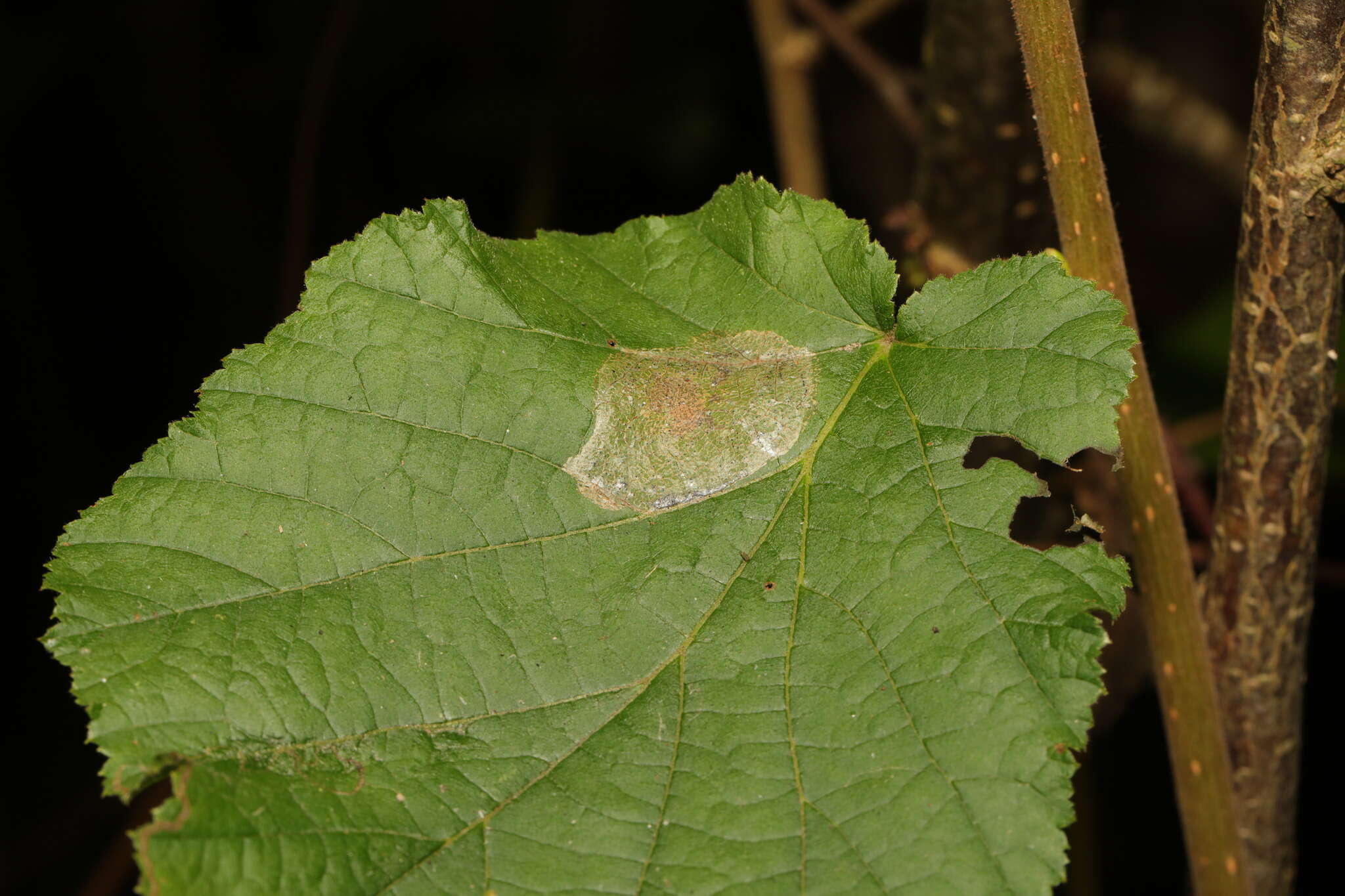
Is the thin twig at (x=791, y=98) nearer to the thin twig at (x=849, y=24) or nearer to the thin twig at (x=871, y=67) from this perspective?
the thin twig at (x=849, y=24)

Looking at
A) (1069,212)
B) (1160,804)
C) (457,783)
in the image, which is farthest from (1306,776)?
(457,783)

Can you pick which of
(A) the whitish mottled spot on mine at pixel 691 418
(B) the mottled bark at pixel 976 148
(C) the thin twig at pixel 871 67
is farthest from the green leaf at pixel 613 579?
(C) the thin twig at pixel 871 67

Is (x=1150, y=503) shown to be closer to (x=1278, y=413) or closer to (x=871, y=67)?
(x=1278, y=413)

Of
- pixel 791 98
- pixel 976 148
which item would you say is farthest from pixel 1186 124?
pixel 976 148

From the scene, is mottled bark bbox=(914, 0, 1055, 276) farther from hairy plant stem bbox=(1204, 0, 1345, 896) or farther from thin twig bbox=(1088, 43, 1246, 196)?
thin twig bbox=(1088, 43, 1246, 196)

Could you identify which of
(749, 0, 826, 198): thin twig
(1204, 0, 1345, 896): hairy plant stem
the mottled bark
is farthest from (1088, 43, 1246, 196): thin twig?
(1204, 0, 1345, 896): hairy plant stem
